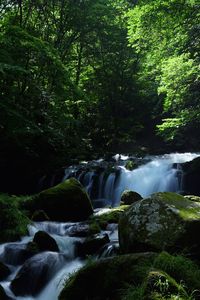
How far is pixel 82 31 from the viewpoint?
78.0ft

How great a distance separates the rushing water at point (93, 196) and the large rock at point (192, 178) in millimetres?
279

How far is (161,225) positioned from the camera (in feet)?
24.8

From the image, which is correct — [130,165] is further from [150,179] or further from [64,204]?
[64,204]

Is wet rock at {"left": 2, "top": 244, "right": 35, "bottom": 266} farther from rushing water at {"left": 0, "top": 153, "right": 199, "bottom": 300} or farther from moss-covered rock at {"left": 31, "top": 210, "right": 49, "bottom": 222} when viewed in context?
moss-covered rock at {"left": 31, "top": 210, "right": 49, "bottom": 222}

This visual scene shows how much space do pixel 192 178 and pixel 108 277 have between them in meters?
12.2

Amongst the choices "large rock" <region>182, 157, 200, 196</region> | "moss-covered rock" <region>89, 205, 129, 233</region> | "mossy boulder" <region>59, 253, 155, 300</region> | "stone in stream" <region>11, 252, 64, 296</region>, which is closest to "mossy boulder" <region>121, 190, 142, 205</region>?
"moss-covered rock" <region>89, 205, 129, 233</region>

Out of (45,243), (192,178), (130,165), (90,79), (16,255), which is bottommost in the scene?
(16,255)

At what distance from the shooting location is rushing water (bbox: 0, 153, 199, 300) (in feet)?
28.2

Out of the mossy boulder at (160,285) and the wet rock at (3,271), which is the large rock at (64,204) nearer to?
the wet rock at (3,271)

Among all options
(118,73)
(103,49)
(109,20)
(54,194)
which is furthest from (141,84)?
(54,194)

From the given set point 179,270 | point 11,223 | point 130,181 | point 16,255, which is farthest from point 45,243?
point 130,181

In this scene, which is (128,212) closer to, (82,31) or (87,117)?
(82,31)

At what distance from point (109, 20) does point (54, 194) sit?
605 inches

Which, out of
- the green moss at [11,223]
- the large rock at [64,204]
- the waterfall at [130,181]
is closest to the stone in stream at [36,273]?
the green moss at [11,223]
